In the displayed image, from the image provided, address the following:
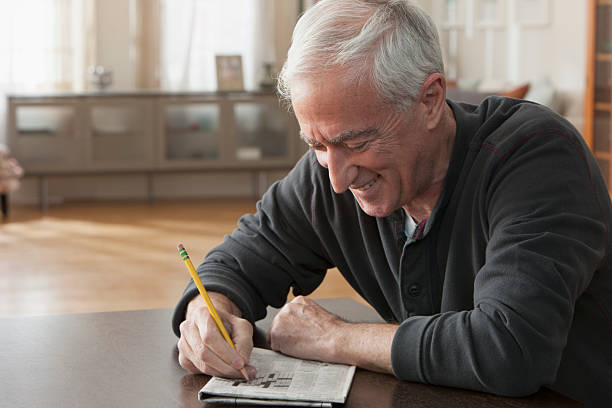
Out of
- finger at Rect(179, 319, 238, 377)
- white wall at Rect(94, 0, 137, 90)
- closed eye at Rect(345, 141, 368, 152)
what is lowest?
finger at Rect(179, 319, 238, 377)

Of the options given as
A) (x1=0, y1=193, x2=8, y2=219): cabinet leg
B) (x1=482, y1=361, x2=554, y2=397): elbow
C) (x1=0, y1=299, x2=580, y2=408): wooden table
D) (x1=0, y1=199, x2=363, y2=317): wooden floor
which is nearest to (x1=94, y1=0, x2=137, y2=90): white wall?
(x1=0, y1=199, x2=363, y2=317): wooden floor

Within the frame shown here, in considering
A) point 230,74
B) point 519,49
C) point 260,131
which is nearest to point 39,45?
point 230,74

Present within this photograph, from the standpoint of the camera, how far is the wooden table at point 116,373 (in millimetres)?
967

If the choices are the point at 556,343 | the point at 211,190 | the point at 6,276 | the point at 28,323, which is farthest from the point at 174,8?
the point at 556,343

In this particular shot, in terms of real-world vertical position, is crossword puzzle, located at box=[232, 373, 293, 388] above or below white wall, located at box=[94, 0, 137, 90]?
below

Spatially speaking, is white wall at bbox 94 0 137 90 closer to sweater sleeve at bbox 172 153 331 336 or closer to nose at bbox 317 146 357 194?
sweater sleeve at bbox 172 153 331 336

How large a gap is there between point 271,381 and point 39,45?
5.72 metres

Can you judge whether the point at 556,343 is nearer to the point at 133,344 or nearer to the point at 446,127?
the point at 446,127

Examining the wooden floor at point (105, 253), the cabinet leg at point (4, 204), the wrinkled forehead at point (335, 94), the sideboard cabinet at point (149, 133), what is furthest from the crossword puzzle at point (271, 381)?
the sideboard cabinet at point (149, 133)

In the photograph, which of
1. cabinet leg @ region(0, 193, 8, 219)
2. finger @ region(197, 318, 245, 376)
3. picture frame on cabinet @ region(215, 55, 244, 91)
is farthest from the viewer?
picture frame on cabinet @ region(215, 55, 244, 91)

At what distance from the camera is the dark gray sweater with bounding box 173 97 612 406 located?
1.01m

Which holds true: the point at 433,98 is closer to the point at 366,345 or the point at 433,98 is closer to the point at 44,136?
the point at 366,345

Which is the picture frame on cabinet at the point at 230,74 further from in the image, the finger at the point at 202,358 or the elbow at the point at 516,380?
the elbow at the point at 516,380

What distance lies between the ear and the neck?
34mm
